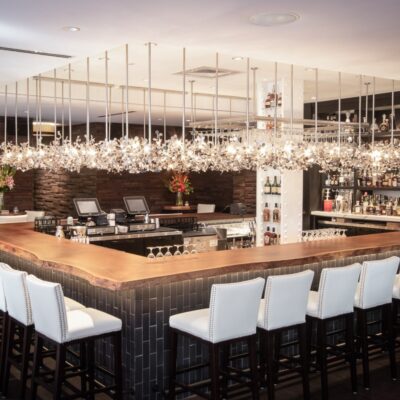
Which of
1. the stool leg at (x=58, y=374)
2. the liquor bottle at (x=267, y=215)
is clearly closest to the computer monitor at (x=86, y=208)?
the liquor bottle at (x=267, y=215)

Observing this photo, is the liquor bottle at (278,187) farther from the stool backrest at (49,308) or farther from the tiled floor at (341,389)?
the stool backrest at (49,308)

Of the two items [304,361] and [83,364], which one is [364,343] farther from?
[83,364]

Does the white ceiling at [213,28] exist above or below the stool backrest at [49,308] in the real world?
above

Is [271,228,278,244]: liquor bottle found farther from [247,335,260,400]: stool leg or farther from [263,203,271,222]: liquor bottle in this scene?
[247,335,260,400]: stool leg

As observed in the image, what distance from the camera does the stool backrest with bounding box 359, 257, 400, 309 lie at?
15.3 feet

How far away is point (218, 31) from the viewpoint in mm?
4684

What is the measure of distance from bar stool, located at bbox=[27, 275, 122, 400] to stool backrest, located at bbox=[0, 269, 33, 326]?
0.51 feet

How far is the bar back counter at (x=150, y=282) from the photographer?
4.08 metres

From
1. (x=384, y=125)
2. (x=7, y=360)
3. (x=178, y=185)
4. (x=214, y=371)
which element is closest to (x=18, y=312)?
(x=7, y=360)

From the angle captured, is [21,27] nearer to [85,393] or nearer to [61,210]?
[85,393]

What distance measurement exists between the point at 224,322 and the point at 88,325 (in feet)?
2.94

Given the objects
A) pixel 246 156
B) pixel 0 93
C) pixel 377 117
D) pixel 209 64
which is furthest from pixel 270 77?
pixel 0 93

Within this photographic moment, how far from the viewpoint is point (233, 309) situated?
12.3 ft

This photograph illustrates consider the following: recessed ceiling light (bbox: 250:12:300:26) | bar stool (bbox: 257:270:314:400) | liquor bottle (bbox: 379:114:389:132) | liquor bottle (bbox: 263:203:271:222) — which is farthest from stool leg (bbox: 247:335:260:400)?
liquor bottle (bbox: 379:114:389:132)
